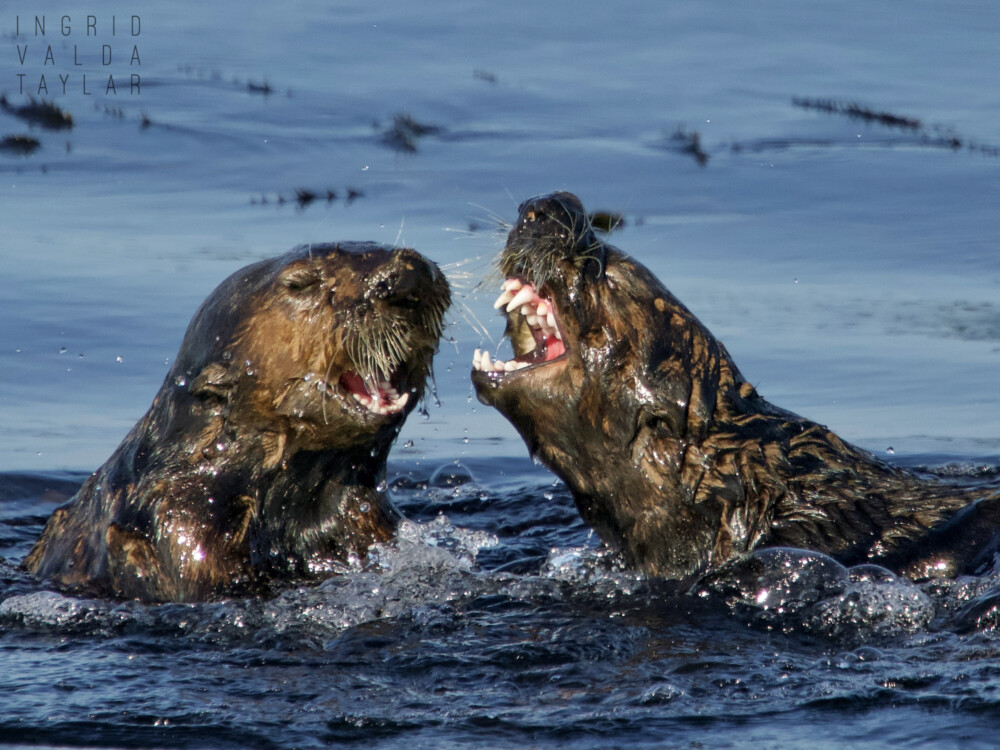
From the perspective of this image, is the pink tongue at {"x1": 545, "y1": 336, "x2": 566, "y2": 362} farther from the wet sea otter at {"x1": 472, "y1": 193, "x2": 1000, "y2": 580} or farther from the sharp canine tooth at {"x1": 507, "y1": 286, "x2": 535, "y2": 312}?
the sharp canine tooth at {"x1": 507, "y1": 286, "x2": 535, "y2": 312}

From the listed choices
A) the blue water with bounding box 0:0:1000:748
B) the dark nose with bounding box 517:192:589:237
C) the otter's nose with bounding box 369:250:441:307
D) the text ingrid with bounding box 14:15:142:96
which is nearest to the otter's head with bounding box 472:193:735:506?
the dark nose with bounding box 517:192:589:237

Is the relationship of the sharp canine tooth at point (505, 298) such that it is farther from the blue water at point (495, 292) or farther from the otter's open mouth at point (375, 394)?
the otter's open mouth at point (375, 394)

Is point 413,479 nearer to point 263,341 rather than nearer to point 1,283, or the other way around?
point 263,341

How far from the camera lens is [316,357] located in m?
5.32

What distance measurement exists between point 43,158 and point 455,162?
142 inches

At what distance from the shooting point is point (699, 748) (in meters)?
4.01

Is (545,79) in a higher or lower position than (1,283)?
higher

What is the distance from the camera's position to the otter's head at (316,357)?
5289mm

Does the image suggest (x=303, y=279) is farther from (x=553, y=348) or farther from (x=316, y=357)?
(x=553, y=348)

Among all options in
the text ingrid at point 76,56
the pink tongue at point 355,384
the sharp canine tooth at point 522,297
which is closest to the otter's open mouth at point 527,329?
the sharp canine tooth at point 522,297

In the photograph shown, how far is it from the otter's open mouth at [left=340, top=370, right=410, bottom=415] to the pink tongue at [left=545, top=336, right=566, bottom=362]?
52 centimetres

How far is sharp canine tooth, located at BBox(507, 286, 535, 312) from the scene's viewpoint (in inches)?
206

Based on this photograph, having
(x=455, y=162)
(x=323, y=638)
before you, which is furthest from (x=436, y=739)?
(x=455, y=162)

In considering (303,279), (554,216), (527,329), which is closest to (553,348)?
(527,329)
